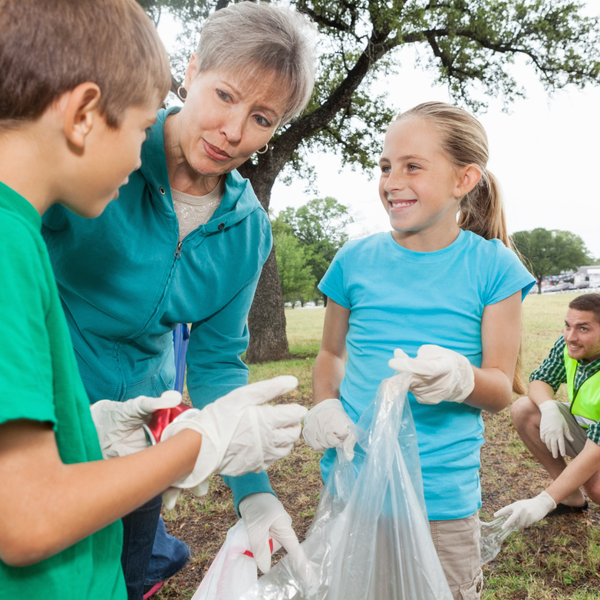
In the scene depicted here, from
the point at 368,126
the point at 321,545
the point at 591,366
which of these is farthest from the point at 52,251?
the point at 368,126

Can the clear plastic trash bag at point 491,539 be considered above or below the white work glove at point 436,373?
below

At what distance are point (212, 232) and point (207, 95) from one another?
388mm

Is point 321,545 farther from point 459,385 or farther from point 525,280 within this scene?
point 525,280

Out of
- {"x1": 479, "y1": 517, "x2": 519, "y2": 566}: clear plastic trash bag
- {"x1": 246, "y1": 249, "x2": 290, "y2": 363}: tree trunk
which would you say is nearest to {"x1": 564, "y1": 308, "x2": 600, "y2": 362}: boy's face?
{"x1": 479, "y1": 517, "x2": 519, "y2": 566}: clear plastic trash bag

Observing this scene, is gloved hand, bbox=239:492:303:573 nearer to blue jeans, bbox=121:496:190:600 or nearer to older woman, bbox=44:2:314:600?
older woman, bbox=44:2:314:600

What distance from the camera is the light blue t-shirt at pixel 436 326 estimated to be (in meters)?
1.44

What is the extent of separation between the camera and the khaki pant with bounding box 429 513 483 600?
1.43 metres

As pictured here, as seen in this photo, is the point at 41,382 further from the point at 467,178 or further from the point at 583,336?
the point at 583,336

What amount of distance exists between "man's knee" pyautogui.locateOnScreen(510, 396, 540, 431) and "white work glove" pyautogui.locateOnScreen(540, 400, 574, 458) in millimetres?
178

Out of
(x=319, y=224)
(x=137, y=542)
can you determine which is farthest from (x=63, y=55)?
(x=319, y=224)

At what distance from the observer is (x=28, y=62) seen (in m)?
0.69

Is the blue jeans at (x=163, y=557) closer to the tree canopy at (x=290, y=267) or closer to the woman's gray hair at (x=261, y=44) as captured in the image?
the woman's gray hair at (x=261, y=44)

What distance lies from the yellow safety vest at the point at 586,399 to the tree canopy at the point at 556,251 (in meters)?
59.6

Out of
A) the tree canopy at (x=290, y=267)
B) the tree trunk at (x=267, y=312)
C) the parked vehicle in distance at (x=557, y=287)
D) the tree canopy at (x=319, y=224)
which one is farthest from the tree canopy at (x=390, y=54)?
the parked vehicle in distance at (x=557, y=287)
